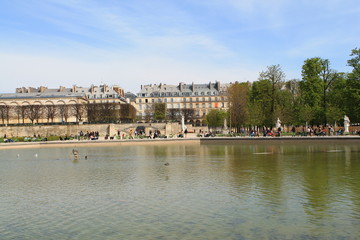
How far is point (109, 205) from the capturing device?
13.0 metres

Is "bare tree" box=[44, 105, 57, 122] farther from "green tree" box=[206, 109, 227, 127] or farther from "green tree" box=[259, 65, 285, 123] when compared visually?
"green tree" box=[259, 65, 285, 123]

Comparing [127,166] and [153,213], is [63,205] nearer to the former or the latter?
[153,213]

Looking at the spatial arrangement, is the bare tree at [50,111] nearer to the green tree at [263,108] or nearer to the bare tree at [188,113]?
the bare tree at [188,113]

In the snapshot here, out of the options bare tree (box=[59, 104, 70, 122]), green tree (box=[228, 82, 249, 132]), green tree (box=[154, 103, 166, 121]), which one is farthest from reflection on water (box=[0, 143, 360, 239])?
green tree (box=[154, 103, 166, 121])

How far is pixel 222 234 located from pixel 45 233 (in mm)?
4378

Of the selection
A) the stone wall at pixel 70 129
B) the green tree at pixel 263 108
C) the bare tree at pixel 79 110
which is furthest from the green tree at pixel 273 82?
the bare tree at pixel 79 110

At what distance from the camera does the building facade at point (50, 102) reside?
8138cm

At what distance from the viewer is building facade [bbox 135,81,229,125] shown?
104 meters

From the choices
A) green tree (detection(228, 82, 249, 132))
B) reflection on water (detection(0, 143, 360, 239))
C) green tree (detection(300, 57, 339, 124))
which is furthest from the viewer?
green tree (detection(228, 82, 249, 132))

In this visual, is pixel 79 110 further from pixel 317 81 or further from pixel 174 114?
pixel 317 81

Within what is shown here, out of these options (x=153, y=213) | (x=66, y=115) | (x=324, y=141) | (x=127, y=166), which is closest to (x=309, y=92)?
(x=324, y=141)

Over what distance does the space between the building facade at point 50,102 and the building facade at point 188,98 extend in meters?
7.00

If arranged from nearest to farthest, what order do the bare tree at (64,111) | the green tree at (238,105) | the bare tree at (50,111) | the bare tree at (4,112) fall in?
the green tree at (238,105), the bare tree at (4,112), the bare tree at (50,111), the bare tree at (64,111)

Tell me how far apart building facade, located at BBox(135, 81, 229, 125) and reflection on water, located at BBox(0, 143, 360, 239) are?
82.7 meters
